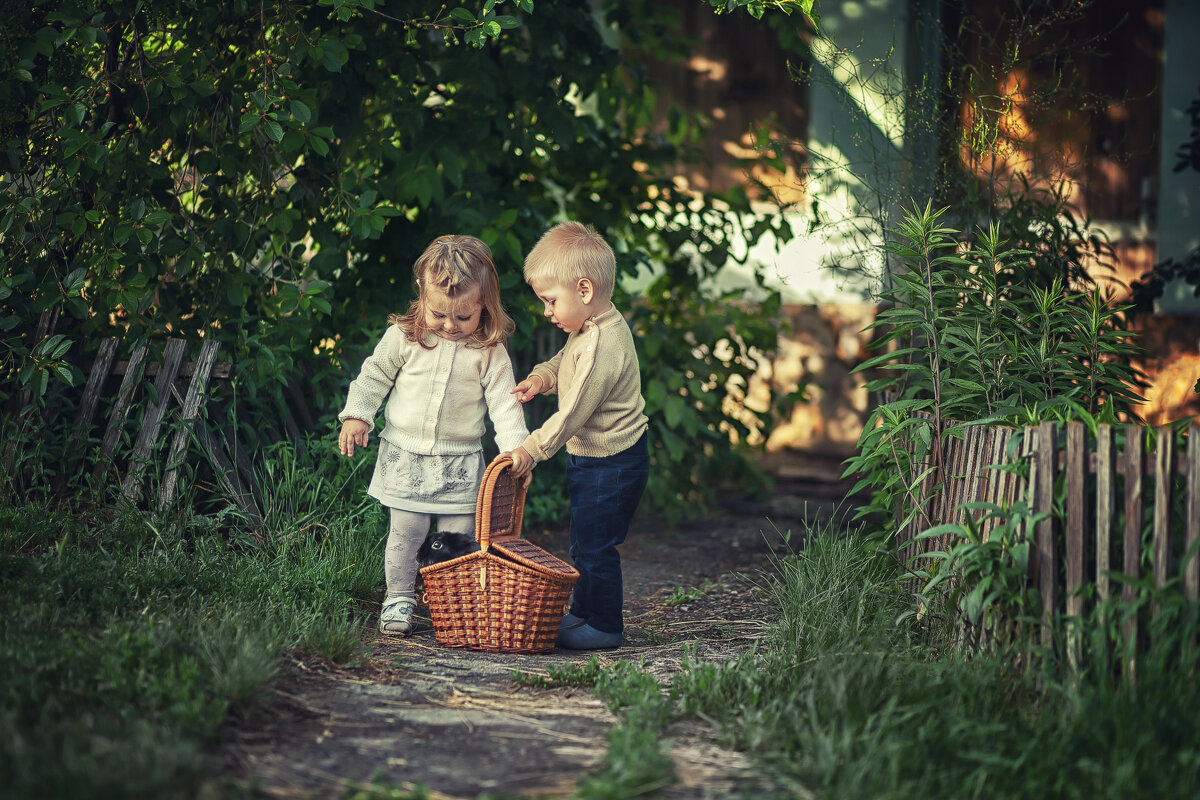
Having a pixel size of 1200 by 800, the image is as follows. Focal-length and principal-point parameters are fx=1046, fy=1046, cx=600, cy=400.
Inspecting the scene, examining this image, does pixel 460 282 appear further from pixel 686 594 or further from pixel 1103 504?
pixel 1103 504

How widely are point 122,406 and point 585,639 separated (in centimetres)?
218

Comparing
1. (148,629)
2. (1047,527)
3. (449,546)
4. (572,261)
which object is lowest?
(148,629)

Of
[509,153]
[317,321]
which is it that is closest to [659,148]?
[509,153]

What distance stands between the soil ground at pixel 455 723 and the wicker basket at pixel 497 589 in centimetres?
7

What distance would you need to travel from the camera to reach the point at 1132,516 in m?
2.69

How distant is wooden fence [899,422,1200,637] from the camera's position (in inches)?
105

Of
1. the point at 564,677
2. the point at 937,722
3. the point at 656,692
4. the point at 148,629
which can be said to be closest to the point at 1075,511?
Result: the point at 937,722

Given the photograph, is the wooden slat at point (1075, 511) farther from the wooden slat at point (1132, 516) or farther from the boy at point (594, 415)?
the boy at point (594, 415)

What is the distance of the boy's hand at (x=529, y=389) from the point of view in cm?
374

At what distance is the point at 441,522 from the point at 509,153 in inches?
86.3

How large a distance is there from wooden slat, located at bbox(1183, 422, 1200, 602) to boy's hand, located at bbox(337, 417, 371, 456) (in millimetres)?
2568

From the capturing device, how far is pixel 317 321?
4590 mm

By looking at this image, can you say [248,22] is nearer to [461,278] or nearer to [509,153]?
[509,153]

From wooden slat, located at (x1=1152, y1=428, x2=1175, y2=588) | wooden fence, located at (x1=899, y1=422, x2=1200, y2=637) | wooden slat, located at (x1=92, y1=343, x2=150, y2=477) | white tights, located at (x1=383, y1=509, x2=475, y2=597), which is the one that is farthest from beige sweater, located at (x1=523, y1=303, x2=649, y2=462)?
wooden slat, located at (x1=92, y1=343, x2=150, y2=477)
